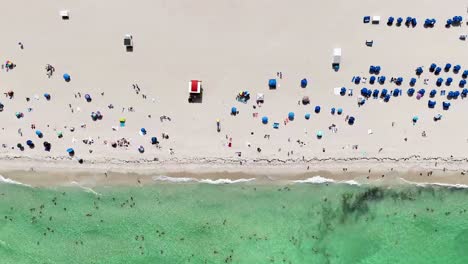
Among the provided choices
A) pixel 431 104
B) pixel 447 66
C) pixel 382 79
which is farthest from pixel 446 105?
pixel 382 79

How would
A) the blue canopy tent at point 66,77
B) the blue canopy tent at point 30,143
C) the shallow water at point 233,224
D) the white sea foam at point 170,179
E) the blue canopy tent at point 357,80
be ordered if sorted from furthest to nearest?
the shallow water at point 233,224 → the white sea foam at point 170,179 → the blue canopy tent at point 357,80 → the blue canopy tent at point 66,77 → the blue canopy tent at point 30,143

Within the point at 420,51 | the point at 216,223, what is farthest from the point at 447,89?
the point at 216,223

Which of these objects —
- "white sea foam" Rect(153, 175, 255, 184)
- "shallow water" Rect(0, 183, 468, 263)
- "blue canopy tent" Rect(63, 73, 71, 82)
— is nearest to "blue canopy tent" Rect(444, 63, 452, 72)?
"shallow water" Rect(0, 183, 468, 263)

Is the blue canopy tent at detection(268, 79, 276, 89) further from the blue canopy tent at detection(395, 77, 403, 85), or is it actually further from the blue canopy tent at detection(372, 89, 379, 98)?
the blue canopy tent at detection(395, 77, 403, 85)

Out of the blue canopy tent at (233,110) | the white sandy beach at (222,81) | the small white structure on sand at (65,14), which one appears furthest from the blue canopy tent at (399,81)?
the small white structure on sand at (65,14)

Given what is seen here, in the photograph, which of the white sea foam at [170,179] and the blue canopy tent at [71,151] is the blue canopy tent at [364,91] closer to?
the white sea foam at [170,179]

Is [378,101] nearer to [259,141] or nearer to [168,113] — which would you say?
[259,141]

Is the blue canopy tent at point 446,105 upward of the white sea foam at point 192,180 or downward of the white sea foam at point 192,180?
upward
